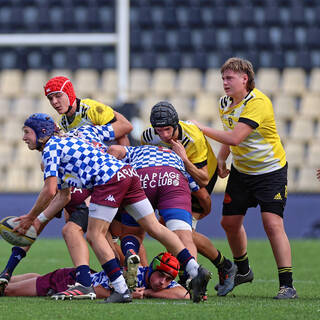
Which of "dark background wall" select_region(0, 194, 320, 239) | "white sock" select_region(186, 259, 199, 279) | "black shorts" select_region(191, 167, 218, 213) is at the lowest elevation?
"dark background wall" select_region(0, 194, 320, 239)

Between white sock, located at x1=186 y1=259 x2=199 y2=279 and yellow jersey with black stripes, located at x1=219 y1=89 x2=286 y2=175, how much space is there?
1.15 m

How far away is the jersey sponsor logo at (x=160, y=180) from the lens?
5.73 metres

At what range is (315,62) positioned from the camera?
15164mm

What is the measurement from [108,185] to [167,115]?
861 mm

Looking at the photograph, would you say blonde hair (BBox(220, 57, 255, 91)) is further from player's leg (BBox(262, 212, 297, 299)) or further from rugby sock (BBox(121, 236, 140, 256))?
rugby sock (BBox(121, 236, 140, 256))

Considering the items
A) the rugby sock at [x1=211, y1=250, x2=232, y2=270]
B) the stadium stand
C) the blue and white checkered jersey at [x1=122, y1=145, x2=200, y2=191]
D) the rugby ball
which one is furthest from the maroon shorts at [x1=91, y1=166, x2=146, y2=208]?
the stadium stand

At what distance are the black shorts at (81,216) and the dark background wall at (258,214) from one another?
6.35m

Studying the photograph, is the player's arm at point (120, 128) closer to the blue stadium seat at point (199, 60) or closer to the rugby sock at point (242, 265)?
the rugby sock at point (242, 265)

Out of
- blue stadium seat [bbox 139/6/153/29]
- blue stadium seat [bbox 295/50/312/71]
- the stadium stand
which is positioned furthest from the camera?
blue stadium seat [bbox 139/6/153/29]

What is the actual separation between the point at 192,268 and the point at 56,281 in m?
1.13

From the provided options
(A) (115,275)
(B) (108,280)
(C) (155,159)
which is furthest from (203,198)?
(A) (115,275)

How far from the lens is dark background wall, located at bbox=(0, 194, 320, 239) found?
39.8 ft

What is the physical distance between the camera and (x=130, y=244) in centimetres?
561

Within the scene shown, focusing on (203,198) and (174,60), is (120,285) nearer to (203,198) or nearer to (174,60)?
(203,198)
